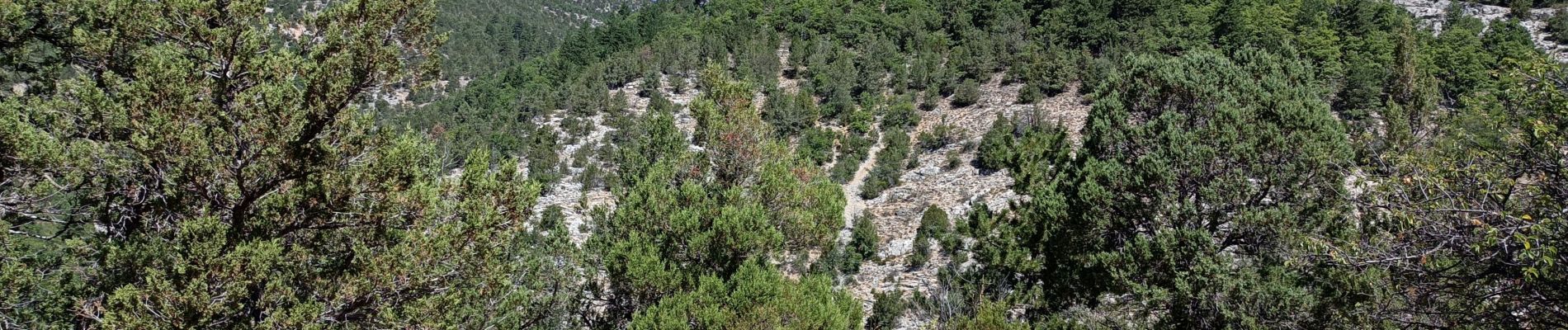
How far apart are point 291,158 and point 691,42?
1235 inches

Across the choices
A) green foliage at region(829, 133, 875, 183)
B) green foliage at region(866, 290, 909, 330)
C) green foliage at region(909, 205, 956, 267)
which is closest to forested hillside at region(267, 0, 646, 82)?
green foliage at region(829, 133, 875, 183)

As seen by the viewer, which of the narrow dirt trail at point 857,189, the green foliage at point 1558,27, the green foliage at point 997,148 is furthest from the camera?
the green foliage at point 1558,27

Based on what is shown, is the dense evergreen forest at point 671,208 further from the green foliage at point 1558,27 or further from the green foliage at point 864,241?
the green foliage at point 1558,27

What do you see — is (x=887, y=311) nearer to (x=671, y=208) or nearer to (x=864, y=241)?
(x=864, y=241)

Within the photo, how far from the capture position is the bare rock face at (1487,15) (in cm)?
2394

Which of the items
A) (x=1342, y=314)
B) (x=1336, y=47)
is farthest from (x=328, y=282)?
(x=1336, y=47)

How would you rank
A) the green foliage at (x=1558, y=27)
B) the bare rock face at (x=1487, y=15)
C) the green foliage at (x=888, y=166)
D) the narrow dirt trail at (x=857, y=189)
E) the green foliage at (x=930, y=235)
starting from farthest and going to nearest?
the bare rock face at (x=1487, y=15)
the green foliage at (x=1558, y=27)
the green foliage at (x=888, y=166)
the narrow dirt trail at (x=857, y=189)
the green foliage at (x=930, y=235)

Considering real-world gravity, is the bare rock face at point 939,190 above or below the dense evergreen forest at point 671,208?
below

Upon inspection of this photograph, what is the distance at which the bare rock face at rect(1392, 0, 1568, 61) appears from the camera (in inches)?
942

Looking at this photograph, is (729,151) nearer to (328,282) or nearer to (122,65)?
(328,282)

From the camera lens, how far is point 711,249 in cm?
909

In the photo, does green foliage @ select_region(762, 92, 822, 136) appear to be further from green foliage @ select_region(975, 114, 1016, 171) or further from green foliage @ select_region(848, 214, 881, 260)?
green foliage @ select_region(848, 214, 881, 260)

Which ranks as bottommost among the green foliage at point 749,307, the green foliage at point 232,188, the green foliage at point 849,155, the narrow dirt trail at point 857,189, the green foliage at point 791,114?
the narrow dirt trail at point 857,189

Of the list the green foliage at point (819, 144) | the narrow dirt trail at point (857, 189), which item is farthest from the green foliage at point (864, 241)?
the green foliage at point (819, 144)
